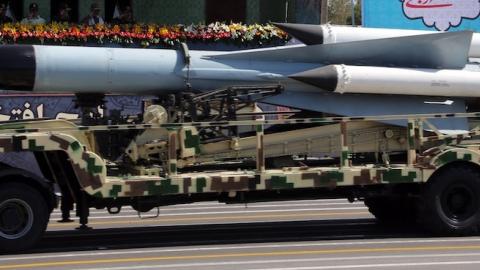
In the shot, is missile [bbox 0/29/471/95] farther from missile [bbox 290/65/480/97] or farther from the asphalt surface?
the asphalt surface

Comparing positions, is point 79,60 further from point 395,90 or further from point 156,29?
point 156,29

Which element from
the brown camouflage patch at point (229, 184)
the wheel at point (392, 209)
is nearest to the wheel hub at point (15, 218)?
the brown camouflage patch at point (229, 184)

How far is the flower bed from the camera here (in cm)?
1700

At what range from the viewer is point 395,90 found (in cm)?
1098

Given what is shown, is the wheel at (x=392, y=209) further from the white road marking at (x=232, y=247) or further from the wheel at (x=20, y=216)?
the wheel at (x=20, y=216)

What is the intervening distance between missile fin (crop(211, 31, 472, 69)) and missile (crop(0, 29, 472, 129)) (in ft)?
0.04

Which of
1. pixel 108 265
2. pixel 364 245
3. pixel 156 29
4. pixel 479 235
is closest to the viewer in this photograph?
pixel 108 265

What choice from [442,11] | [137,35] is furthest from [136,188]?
[442,11]

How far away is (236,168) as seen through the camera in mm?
10664

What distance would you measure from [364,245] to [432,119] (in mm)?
2115

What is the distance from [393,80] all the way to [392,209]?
2.01 metres

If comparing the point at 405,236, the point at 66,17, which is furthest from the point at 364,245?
the point at 66,17

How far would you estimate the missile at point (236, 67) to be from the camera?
33.7 ft

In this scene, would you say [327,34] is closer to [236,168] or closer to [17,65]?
[236,168]
